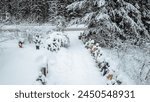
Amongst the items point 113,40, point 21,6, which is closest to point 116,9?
point 113,40

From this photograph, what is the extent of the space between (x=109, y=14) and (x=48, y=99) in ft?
29.5

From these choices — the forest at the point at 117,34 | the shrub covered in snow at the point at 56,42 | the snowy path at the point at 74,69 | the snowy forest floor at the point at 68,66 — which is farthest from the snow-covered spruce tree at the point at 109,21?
the snowy path at the point at 74,69

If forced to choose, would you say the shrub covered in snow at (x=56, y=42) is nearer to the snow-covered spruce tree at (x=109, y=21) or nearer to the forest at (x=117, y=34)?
the forest at (x=117, y=34)

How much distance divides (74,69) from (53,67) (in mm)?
1012

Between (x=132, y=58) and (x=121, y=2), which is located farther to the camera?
(x=121, y=2)

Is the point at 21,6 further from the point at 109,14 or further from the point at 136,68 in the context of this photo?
the point at 136,68

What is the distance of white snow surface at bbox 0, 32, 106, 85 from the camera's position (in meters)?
9.13

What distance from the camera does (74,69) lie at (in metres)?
10.5

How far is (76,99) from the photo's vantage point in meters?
7.00

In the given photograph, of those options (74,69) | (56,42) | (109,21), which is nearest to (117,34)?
(109,21)

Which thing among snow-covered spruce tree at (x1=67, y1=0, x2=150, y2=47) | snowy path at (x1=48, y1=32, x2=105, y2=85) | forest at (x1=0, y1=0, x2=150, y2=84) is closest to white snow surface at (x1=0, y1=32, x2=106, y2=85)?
snowy path at (x1=48, y1=32, x2=105, y2=85)

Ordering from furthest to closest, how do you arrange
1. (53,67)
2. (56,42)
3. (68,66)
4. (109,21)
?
(109,21)
(56,42)
(68,66)
(53,67)

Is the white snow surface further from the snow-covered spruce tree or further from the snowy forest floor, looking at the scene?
the snow-covered spruce tree

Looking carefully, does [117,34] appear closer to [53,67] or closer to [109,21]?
[109,21]
